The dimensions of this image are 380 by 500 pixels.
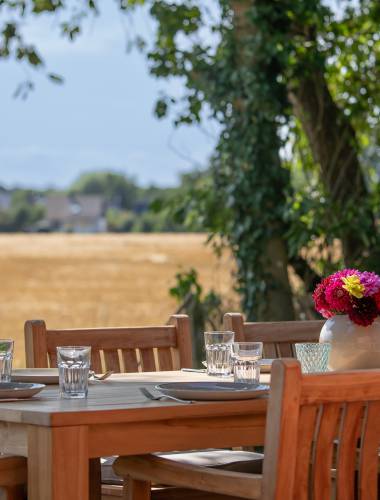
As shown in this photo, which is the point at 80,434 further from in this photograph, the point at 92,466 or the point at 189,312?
the point at 189,312

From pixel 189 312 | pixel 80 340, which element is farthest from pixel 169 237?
pixel 80 340

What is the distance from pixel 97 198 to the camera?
6850 centimetres

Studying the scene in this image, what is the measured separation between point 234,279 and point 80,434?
4.67m

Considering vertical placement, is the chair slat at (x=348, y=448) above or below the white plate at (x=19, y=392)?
below

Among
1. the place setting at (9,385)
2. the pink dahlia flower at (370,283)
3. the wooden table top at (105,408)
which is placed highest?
the pink dahlia flower at (370,283)

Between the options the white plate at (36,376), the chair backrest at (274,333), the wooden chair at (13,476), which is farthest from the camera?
the chair backrest at (274,333)

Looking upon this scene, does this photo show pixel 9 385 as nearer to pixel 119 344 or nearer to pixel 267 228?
pixel 119 344

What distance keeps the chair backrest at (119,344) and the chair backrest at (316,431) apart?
1316 mm

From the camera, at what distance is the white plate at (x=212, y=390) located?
252cm

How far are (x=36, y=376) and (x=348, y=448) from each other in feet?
3.36

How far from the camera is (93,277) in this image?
28.4 m

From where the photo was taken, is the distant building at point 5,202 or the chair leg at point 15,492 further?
the distant building at point 5,202

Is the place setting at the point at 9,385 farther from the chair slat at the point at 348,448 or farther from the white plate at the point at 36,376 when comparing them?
the chair slat at the point at 348,448

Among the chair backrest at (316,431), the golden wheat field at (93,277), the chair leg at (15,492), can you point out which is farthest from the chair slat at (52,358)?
the golden wheat field at (93,277)
